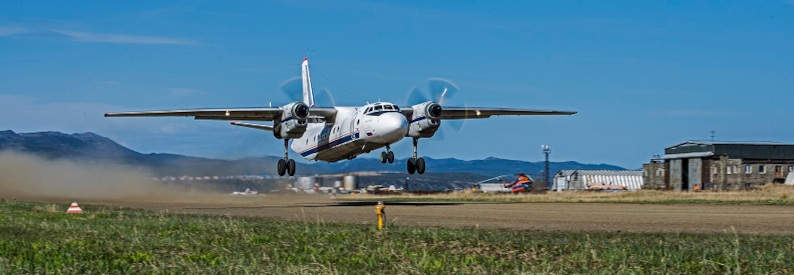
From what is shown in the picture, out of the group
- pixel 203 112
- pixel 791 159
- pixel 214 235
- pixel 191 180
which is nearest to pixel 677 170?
pixel 791 159

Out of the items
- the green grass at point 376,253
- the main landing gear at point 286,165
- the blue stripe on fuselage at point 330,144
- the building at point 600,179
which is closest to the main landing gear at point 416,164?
the blue stripe on fuselage at point 330,144

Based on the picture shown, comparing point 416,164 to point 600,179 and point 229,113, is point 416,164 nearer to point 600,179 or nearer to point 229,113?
point 229,113

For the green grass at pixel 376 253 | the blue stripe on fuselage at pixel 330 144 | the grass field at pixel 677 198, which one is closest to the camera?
the green grass at pixel 376 253

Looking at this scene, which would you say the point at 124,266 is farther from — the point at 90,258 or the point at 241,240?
the point at 241,240

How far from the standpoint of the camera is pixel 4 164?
72188 mm

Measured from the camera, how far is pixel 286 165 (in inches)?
2288

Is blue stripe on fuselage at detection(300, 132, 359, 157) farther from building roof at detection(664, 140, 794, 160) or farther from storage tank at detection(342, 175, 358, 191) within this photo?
building roof at detection(664, 140, 794, 160)

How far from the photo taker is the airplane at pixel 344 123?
47.4m

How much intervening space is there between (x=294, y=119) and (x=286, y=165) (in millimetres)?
6342

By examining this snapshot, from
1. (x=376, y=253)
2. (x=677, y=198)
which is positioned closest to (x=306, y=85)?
(x=677, y=198)

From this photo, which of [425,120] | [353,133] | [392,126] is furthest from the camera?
[425,120]

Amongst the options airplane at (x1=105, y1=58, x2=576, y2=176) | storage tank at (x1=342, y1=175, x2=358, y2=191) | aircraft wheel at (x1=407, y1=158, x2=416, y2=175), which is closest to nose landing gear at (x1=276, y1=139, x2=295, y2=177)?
airplane at (x1=105, y1=58, x2=576, y2=176)

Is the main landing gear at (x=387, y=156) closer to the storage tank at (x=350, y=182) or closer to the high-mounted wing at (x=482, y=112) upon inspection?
the high-mounted wing at (x=482, y=112)

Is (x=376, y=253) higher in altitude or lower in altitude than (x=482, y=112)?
lower
